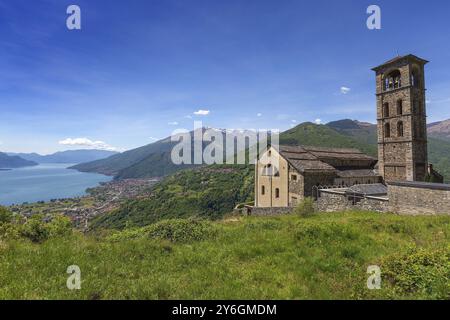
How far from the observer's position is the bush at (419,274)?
5.12m

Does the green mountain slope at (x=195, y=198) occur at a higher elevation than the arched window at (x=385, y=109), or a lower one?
lower

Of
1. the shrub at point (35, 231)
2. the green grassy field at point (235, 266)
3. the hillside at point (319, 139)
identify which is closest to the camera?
the green grassy field at point (235, 266)

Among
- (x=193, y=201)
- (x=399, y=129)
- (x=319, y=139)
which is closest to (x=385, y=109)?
(x=399, y=129)

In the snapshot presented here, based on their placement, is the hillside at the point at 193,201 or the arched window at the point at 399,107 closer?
the arched window at the point at 399,107

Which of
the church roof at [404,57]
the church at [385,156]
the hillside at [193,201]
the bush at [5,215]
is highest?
the church roof at [404,57]

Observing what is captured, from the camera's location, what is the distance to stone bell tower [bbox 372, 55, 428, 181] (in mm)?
29578

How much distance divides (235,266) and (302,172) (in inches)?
902

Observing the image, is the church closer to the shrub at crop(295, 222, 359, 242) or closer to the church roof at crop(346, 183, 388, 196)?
the church roof at crop(346, 183, 388, 196)

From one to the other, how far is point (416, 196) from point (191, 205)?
70648 mm

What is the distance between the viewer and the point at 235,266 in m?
7.30

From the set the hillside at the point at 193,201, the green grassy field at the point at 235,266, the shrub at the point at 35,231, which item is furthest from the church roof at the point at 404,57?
the hillside at the point at 193,201

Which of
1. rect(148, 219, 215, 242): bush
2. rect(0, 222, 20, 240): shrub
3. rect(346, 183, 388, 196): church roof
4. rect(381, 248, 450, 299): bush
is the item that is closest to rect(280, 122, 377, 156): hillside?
rect(346, 183, 388, 196): church roof

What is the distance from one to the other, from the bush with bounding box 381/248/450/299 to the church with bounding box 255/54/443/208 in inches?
857

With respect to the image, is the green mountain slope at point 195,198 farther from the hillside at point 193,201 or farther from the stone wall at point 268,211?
the stone wall at point 268,211
